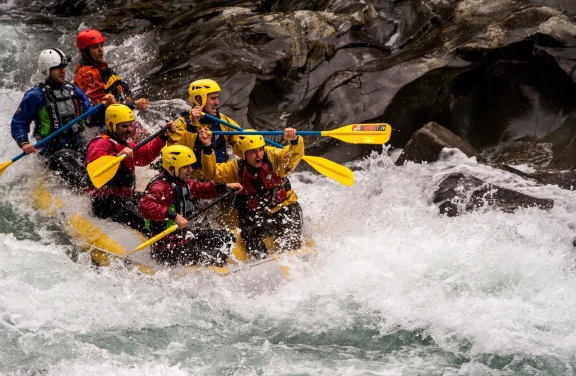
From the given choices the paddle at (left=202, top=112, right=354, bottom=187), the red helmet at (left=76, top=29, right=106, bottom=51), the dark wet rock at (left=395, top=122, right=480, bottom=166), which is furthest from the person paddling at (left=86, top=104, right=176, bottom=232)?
the dark wet rock at (left=395, top=122, right=480, bottom=166)

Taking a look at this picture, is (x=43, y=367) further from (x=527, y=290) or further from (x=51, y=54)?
(x=527, y=290)

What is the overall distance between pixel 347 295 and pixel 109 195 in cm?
247

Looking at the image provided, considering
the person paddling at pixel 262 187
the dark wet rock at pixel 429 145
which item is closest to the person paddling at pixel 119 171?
the person paddling at pixel 262 187

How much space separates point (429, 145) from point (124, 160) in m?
3.57

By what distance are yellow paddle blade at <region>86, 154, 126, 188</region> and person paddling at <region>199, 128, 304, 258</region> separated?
83 cm

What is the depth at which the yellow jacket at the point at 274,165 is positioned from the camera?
734cm

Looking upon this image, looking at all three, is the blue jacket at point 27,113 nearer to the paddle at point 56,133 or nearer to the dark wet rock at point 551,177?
the paddle at point 56,133

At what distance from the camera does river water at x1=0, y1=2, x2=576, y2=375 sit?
6242 millimetres

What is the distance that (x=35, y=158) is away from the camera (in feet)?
27.8

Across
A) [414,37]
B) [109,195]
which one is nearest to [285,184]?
[109,195]

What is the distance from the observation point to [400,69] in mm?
10023

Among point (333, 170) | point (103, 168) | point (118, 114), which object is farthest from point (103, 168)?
point (333, 170)

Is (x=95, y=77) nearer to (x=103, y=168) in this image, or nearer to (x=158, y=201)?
(x=103, y=168)

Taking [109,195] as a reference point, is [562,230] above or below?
below
